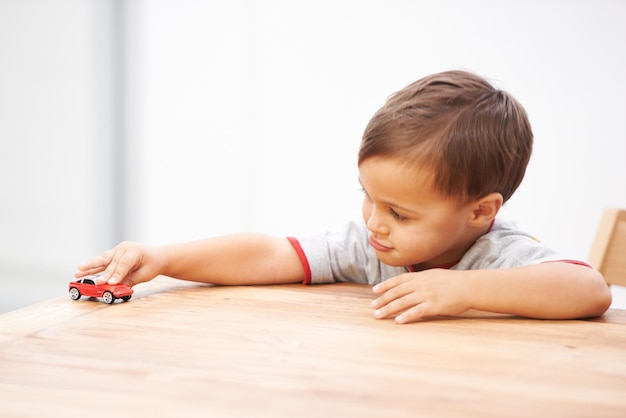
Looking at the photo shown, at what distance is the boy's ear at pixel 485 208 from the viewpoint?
3.13 feet

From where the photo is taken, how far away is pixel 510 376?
1.75 feet

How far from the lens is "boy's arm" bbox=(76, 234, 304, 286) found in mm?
916

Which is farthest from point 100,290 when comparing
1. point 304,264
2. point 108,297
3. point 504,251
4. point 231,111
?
point 231,111

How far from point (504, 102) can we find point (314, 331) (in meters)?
0.50

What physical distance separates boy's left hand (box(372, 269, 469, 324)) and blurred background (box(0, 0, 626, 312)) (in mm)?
1680

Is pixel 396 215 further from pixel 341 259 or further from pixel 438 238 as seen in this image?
pixel 341 259

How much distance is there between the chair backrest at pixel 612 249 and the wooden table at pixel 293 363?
1.26 feet

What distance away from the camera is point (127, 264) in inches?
35.9

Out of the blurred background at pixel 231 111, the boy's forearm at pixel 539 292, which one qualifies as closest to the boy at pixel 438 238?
the boy's forearm at pixel 539 292

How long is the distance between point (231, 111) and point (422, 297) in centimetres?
→ 225

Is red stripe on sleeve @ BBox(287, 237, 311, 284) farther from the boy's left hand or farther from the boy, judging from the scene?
the boy's left hand

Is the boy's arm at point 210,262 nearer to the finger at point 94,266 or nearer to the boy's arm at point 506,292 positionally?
the finger at point 94,266

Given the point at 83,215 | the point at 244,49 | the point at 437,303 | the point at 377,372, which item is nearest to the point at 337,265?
the point at 437,303

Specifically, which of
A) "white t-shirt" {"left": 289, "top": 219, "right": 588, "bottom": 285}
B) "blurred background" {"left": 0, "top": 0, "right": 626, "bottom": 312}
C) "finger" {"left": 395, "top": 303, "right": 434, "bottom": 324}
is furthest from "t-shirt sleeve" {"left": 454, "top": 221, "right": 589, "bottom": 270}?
"blurred background" {"left": 0, "top": 0, "right": 626, "bottom": 312}
